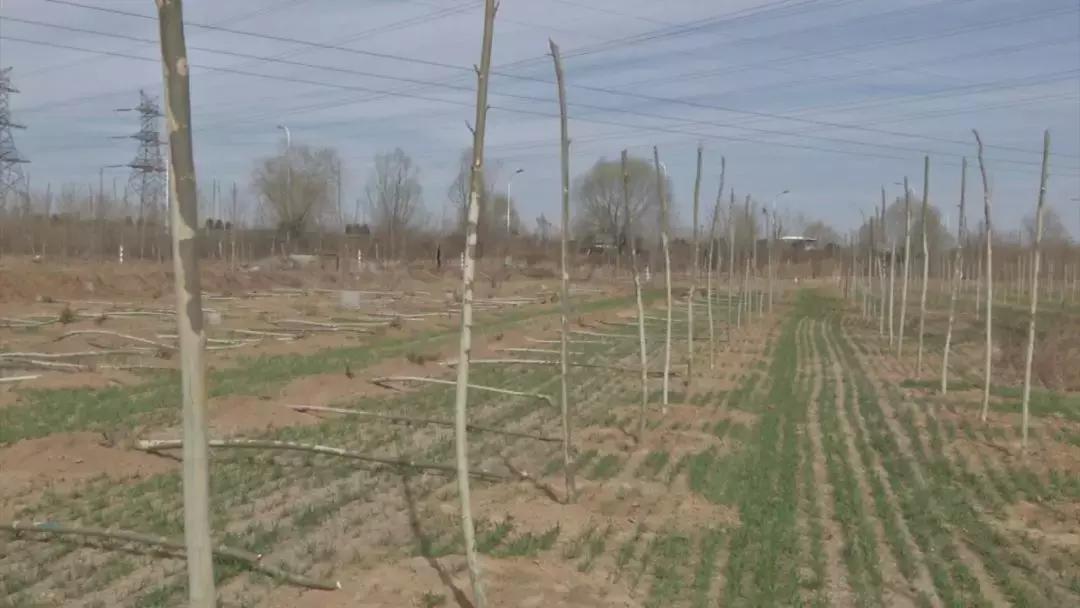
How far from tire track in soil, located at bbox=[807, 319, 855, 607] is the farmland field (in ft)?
0.11

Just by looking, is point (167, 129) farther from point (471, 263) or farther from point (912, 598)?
point (912, 598)

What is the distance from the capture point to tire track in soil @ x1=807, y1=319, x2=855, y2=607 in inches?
287

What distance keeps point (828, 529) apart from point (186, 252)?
7.04 meters

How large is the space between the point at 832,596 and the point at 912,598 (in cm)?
59

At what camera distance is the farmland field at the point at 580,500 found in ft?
22.7

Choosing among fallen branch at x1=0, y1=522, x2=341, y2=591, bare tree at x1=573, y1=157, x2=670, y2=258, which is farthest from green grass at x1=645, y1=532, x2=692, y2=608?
bare tree at x1=573, y1=157, x2=670, y2=258

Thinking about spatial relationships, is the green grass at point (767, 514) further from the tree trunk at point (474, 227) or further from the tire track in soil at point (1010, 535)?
the tree trunk at point (474, 227)

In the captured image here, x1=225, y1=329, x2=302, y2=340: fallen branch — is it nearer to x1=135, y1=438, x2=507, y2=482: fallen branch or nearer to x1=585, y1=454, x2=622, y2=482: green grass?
x1=135, y1=438, x2=507, y2=482: fallen branch

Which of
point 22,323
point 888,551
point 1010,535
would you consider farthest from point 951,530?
point 22,323

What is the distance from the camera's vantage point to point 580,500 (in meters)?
9.41

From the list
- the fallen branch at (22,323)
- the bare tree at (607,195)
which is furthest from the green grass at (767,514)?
the bare tree at (607,195)

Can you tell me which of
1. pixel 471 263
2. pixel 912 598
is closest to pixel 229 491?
pixel 471 263

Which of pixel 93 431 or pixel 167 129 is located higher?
pixel 167 129

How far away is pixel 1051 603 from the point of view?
7289 mm
